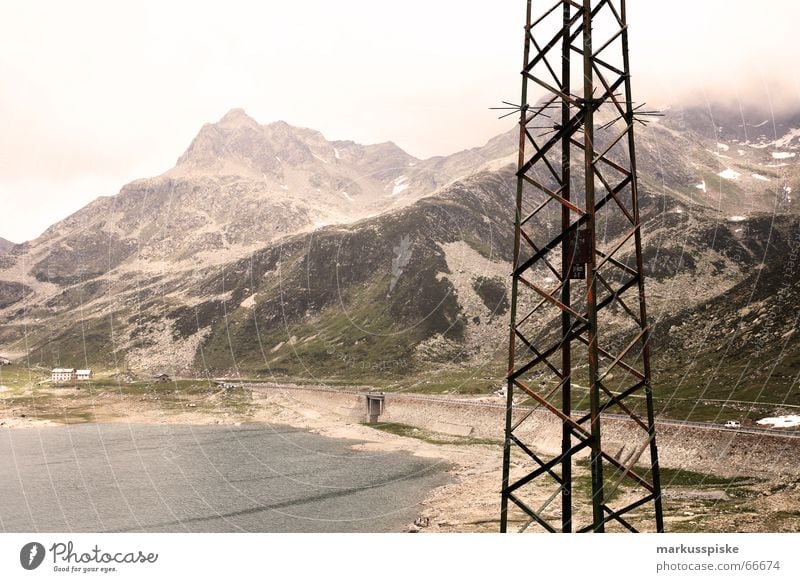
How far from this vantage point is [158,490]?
2351 inches

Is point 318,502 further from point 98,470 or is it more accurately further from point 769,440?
point 769,440

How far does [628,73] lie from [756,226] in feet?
710

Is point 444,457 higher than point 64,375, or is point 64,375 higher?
point 64,375

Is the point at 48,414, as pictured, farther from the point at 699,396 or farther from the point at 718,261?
the point at 718,261

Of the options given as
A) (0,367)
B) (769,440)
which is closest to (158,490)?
(769,440)

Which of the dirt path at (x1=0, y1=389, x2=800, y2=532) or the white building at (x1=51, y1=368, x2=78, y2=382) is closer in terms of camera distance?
the dirt path at (x1=0, y1=389, x2=800, y2=532)

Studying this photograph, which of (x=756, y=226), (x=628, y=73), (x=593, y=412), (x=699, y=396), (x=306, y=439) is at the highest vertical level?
(x=756, y=226)

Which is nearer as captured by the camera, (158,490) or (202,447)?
(158,490)

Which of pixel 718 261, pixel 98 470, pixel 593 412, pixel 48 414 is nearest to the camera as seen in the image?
pixel 593 412

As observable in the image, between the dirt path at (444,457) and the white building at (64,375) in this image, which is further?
the white building at (64,375)

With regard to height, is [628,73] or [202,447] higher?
[628,73]

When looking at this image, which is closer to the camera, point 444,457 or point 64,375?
point 444,457

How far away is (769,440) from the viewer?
51000 mm

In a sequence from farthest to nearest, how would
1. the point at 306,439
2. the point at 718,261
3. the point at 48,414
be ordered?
the point at 718,261, the point at 48,414, the point at 306,439
